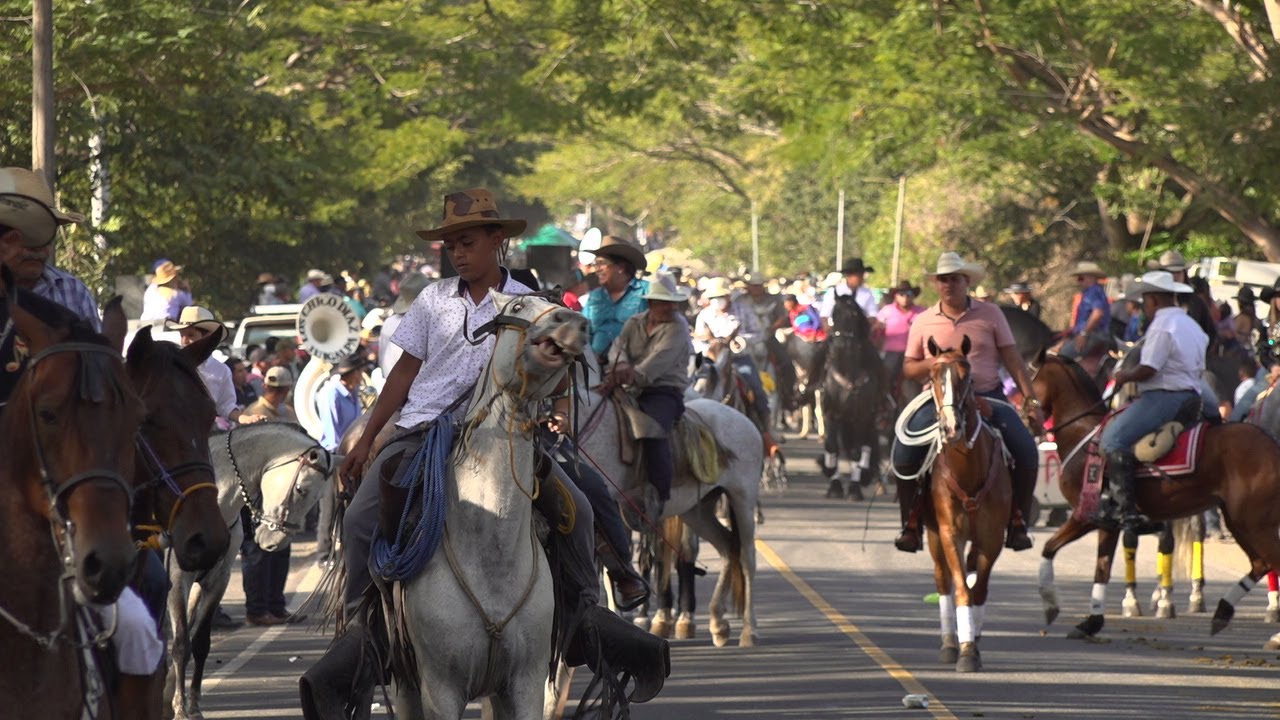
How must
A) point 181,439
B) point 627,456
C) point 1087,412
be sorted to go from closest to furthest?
1. point 181,439
2. point 627,456
3. point 1087,412

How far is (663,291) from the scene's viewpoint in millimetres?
14609

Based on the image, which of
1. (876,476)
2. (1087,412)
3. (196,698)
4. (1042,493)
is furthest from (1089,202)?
(196,698)

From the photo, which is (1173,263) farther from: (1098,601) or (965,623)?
(965,623)

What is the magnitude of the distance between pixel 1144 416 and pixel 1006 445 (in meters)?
1.85

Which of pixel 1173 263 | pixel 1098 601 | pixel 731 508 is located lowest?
pixel 1098 601

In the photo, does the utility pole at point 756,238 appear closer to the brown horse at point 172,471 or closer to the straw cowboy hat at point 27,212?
the brown horse at point 172,471

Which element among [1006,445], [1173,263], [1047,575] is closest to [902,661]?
[1006,445]

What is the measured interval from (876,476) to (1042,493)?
6607 mm

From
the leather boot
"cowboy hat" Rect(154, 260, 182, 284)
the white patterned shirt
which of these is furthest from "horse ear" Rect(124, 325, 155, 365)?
"cowboy hat" Rect(154, 260, 182, 284)

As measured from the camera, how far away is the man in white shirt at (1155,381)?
15.8 m

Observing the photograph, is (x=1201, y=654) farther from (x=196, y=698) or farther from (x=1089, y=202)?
(x=1089, y=202)

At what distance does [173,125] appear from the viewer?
76.4ft

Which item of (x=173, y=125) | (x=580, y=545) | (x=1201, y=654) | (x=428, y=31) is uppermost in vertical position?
(x=428, y=31)

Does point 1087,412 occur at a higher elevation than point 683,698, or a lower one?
higher
